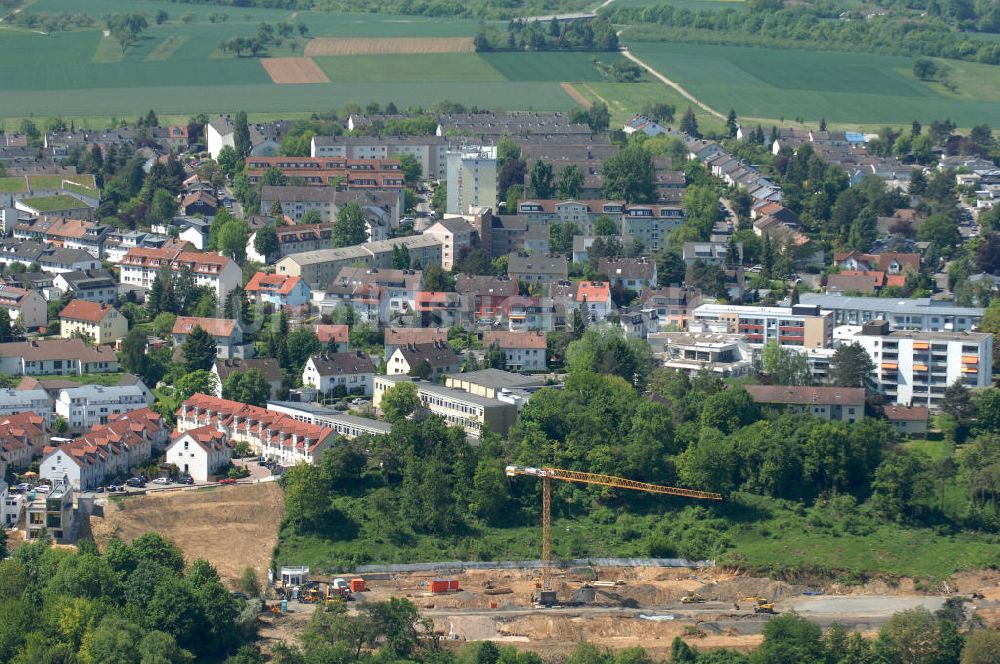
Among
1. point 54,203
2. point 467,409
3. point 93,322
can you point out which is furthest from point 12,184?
point 467,409

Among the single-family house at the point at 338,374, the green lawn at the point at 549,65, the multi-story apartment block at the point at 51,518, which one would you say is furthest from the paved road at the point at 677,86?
the multi-story apartment block at the point at 51,518

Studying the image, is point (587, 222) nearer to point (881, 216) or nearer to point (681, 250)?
point (681, 250)

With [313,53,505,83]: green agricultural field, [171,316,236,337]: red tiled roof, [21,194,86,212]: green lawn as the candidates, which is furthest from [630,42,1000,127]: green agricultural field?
[171,316,236,337]: red tiled roof

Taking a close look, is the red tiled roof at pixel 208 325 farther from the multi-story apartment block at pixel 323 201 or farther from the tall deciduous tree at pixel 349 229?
the multi-story apartment block at pixel 323 201

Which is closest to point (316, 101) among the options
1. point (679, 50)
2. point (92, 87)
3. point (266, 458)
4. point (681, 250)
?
point (92, 87)

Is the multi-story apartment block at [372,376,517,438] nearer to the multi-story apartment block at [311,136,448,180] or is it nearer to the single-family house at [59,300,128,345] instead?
the single-family house at [59,300,128,345]

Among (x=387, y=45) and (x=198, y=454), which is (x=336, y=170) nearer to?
(x=198, y=454)
